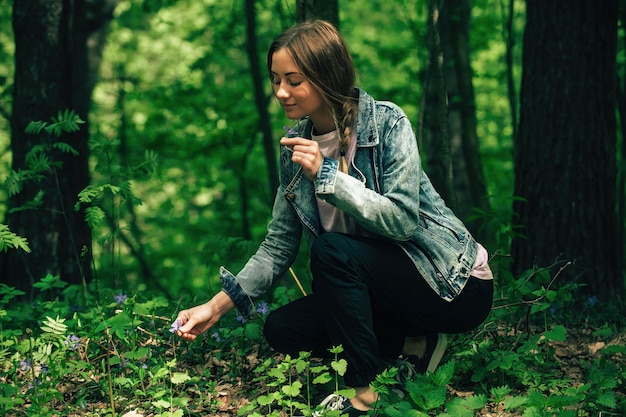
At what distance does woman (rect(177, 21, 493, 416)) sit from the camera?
268cm

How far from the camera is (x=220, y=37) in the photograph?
384 inches

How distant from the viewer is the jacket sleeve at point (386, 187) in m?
2.57

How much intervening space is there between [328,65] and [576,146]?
Answer: 8.06ft

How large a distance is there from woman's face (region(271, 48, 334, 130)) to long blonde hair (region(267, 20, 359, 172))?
0.02 meters

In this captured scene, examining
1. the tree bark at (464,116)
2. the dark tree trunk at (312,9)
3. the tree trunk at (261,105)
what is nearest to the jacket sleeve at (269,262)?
the dark tree trunk at (312,9)

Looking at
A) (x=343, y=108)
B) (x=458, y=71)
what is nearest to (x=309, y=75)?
(x=343, y=108)

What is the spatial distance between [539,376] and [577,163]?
206 cm

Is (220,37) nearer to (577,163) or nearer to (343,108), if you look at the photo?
(577,163)

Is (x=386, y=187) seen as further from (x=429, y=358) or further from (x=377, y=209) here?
(x=429, y=358)

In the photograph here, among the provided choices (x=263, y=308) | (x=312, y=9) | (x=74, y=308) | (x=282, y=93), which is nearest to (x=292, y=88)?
(x=282, y=93)

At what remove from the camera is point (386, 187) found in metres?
2.75

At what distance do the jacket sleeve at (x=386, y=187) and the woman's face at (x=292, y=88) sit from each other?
0.94 feet

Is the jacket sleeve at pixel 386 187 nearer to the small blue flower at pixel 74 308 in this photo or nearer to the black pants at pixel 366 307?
the black pants at pixel 366 307

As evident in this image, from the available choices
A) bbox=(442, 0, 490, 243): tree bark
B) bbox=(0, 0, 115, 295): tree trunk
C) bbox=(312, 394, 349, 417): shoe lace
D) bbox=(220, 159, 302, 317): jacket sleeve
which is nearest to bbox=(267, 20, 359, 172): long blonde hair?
bbox=(220, 159, 302, 317): jacket sleeve
